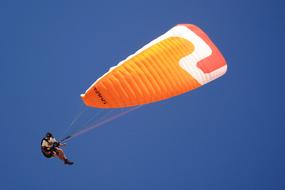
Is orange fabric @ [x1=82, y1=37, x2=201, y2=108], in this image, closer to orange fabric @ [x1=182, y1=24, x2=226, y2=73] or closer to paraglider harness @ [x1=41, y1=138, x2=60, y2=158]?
orange fabric @ [x1=182, y1=24, x2=226, y2=73]

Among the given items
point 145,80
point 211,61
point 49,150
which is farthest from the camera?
point 211,61

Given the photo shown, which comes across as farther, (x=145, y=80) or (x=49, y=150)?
(x=49, y=150)

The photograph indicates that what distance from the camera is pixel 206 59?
75.1 feet

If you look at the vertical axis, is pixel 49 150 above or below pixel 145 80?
below

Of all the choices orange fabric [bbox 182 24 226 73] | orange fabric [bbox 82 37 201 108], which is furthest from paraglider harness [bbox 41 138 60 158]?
orange fabric [bbox 182 24 226 73]

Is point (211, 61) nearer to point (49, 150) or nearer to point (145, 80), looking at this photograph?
point (145, 80)

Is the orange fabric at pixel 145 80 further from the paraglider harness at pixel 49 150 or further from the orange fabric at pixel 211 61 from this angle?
the paraglider harness at pixel 49 150

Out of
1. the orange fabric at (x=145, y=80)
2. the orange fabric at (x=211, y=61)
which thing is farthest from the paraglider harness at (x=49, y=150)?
the orange fabric at (x=211, y=61)

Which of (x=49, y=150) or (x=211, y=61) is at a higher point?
(x=211, y=61)

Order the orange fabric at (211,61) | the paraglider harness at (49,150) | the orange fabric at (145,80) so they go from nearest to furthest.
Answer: the orange fabric at (145,80) < the paraglider harness at (49,150) < the orange fabric at (211,61)

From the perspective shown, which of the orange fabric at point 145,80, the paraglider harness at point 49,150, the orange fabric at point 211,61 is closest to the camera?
the orange fabric at point 145,80

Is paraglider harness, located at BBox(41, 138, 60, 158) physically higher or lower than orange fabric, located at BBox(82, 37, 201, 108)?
lower

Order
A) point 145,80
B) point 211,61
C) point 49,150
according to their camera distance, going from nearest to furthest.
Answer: point 145,80 < point 49,150 < point 211,61

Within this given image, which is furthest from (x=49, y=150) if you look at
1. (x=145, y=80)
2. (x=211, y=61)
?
(x=211, y=61)
